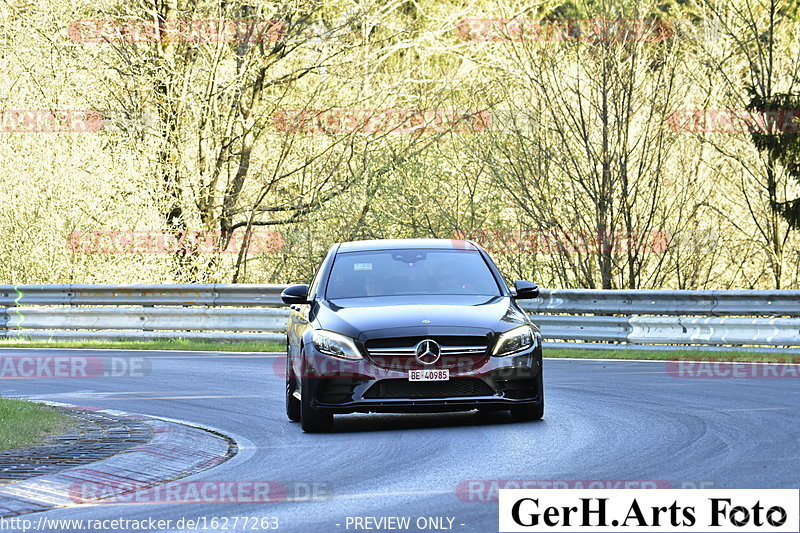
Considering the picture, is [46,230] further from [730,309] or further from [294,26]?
[730,309]

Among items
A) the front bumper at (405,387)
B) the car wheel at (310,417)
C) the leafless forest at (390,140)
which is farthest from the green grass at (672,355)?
the car wheel at (310,417)

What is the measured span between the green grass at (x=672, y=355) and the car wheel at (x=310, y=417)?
7.72 m

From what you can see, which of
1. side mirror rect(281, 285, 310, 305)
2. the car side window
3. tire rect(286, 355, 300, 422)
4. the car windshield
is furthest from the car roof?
tire rect(286, 355, 300, 422)

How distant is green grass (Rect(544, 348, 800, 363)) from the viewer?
17750 mm

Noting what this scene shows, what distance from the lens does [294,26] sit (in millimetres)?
30453

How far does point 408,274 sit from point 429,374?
1.67 m

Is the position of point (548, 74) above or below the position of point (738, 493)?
above

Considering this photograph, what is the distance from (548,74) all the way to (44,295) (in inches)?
372

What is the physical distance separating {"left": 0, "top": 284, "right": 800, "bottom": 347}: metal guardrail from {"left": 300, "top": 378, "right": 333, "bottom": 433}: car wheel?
26.7 ft

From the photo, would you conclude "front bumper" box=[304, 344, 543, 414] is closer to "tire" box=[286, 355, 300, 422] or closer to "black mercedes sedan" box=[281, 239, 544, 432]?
"black mercedes sedan" box=[281, 239, 544, 432]

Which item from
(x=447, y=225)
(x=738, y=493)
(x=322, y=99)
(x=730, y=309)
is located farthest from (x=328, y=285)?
(x=322, y=99)

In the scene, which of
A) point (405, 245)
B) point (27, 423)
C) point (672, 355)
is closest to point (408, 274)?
point (405, 245)

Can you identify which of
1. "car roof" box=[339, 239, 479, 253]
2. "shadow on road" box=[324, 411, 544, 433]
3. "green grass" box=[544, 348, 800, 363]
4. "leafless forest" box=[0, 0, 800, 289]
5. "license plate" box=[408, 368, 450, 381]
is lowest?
"shadow on road" box=[324, 411, 544, 433]

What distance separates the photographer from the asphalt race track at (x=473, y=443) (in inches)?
311
